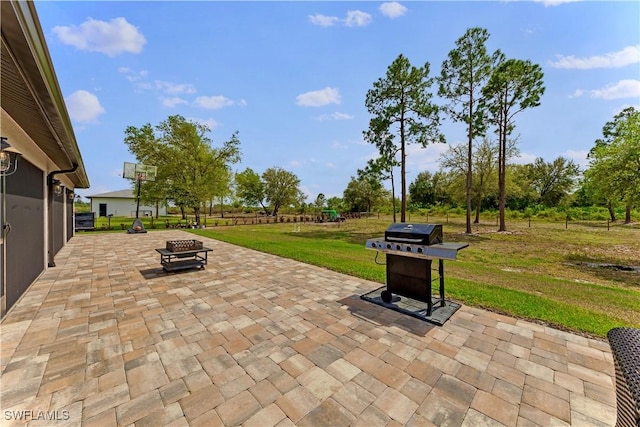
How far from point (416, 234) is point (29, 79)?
4.24 m

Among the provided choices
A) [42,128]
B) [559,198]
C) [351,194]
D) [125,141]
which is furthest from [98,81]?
[559,198]

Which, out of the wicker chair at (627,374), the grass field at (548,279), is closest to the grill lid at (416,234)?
the grass field at (548,279)

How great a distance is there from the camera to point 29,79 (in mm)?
2070

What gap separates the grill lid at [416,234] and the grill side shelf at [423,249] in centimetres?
8

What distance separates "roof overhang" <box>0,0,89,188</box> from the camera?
1.48m

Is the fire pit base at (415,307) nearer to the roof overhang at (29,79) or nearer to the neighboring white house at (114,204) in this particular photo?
the roof overhang at (29,79)

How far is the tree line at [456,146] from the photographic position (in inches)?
345

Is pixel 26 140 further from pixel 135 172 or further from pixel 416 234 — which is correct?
pixel 135 172

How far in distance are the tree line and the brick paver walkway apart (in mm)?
9028

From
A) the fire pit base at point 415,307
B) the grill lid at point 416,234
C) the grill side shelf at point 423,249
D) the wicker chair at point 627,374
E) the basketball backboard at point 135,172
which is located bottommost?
the fire pit base at point 415,307

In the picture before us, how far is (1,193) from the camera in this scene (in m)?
3.32

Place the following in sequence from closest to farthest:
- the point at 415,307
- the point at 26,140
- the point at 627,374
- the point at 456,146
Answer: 1. the point at 627,374
2. the point at 415,307
3. the point at 26,140
4. the point at 456,146

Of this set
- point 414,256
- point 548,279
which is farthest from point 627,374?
point 548,279

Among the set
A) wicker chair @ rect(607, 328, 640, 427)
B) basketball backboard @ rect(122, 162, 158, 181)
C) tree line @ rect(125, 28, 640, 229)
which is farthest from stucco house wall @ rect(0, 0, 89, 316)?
tree line @ rect(125, 28, 640, 229)
